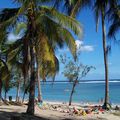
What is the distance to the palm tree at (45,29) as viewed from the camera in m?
19.8

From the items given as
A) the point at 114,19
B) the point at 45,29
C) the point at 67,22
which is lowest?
the point at 45,29

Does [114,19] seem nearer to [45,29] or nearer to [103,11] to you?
[103,11]

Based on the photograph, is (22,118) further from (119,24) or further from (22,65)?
(119,24)

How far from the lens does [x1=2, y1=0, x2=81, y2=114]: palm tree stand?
19.8 m

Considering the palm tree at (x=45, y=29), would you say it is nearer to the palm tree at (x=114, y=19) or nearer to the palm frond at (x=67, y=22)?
the palm frond at (x=67, y=22)

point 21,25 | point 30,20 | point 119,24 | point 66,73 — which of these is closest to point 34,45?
point 30,20

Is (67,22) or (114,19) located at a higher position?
(114,19)

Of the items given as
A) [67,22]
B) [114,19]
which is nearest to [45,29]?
[67,22]

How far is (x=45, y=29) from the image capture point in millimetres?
19906

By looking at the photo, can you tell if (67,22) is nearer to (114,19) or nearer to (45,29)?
(45,29)

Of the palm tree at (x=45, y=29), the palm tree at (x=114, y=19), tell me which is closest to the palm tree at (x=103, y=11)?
the palm tree at (x=114, y=19)

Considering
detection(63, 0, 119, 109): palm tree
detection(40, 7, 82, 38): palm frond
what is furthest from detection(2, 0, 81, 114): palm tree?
detection(63, 0, 119, 109): palm tree

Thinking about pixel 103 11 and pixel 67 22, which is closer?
pixel 67 22

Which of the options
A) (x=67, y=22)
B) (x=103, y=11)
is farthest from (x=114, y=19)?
(x=67, y=22)
